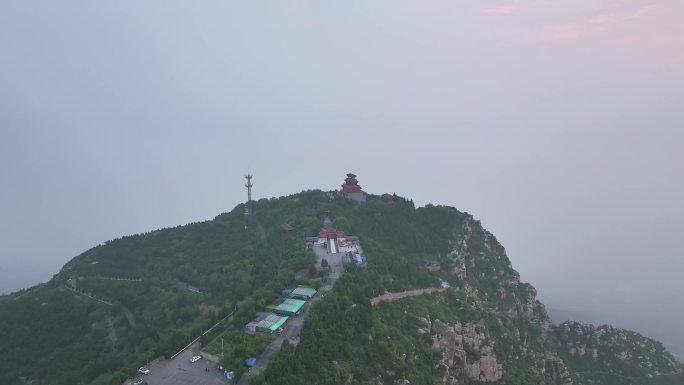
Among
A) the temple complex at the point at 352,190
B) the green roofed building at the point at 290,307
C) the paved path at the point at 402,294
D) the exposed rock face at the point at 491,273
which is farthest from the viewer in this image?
the temple complex at the point at 352,190

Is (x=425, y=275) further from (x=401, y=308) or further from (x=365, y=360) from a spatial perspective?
(x=365, y=360)

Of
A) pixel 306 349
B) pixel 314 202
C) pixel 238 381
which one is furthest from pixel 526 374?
pixel 314 202

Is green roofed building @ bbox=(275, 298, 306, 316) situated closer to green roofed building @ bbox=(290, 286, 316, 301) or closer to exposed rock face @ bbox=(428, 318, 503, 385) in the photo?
green roofed building @ bbox=(290, 286, 316, 301)

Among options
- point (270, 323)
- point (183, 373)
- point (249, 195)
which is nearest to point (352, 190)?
point (249, 195)

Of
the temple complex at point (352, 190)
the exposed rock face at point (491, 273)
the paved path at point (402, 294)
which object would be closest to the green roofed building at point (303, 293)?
the paved path at point (402, 294)

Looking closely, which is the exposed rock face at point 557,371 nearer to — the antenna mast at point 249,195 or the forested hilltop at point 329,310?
the forested hilltop at point 329,310

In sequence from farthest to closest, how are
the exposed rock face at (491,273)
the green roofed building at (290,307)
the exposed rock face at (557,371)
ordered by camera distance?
the exposed rock face at (491,273)
the exposed rock face at (557,371)
the green roofed building at (290,307)

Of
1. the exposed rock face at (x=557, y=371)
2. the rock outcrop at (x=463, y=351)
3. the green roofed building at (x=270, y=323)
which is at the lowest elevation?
the exposed rock face at (x=557, y=371)
